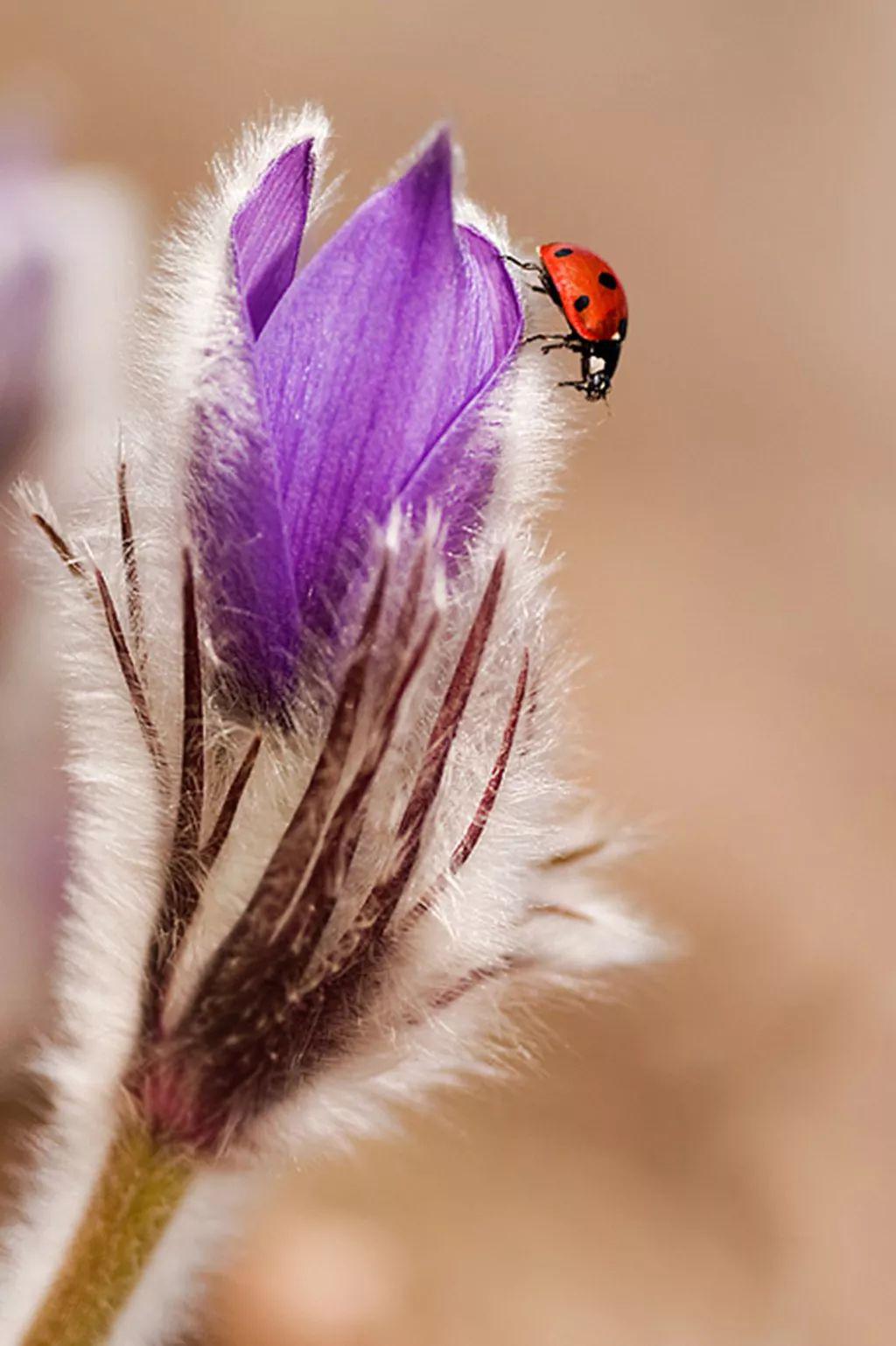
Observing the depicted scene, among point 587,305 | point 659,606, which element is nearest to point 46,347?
point 587,305

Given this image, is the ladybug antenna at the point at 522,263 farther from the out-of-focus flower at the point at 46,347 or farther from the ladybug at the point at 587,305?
the out-of-focus flower at the point at 46,347

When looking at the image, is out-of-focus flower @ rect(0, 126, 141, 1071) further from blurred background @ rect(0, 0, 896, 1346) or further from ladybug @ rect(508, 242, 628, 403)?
ladybug @ rect(508, 242, 628, 403)

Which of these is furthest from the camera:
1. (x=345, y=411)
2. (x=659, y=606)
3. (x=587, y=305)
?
(x=659, y=606)

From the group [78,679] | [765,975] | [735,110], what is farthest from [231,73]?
[78,679]

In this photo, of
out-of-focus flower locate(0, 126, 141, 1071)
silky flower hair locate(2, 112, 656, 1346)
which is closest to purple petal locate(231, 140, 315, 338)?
silky flower hair locate(2, 112, 656, 1346)

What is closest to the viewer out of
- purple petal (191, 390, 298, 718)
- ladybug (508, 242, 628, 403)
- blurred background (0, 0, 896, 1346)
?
purple petal (191, 390, 298, 718)

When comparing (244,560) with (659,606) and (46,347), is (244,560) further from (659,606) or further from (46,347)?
(659,606)
